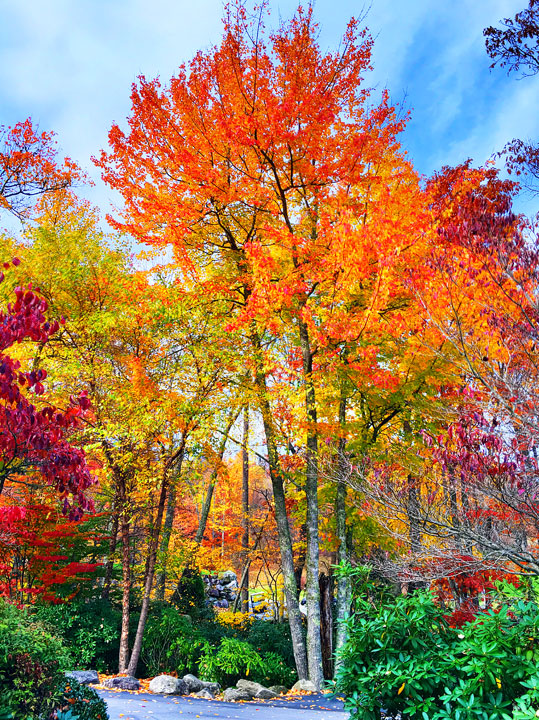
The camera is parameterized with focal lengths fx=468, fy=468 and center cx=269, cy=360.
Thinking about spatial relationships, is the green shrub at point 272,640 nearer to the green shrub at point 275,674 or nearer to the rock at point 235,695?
the green shrub at point 275,674

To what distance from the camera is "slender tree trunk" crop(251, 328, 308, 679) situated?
9.49 metres

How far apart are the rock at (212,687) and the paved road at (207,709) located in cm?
83

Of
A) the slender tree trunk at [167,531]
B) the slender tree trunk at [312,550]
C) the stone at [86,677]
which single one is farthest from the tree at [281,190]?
the stone at [86,677]

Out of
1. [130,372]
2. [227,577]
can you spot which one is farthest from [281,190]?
[227,577]

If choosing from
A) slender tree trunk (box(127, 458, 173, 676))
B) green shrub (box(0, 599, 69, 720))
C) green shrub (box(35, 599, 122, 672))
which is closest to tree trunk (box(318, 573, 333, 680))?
slender tree trunk (box(127, 458, 173, 676))

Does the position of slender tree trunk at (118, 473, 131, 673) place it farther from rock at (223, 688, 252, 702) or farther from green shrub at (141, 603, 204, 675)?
rock at (223, 688, 252, 702)

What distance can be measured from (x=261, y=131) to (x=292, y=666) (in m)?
11.0

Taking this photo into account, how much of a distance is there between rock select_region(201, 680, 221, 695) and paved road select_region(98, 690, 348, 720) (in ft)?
2.73

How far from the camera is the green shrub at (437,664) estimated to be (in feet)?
10.7

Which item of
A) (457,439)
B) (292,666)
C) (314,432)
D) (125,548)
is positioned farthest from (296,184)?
(292,666)

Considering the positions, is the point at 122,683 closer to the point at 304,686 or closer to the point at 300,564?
the point at 304,686

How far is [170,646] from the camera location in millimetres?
9781

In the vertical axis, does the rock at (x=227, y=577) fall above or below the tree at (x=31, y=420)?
below

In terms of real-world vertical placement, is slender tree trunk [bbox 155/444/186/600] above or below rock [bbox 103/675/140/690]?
above
